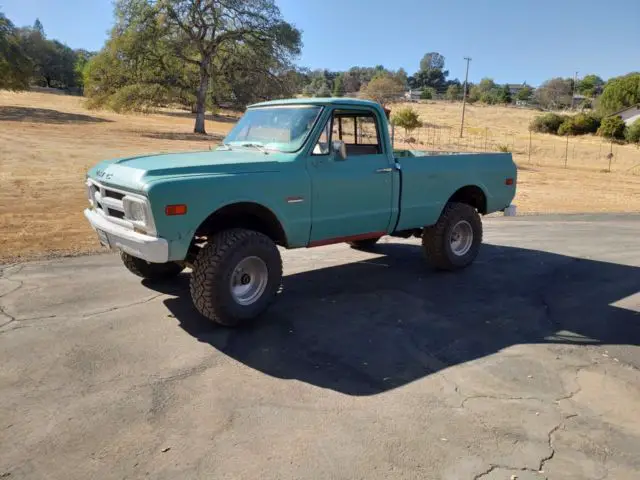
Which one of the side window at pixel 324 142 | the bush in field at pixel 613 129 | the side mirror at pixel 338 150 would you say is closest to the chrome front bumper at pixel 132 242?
the side window at pixel 324 142

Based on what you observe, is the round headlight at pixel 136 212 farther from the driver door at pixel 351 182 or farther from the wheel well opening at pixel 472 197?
the wheel well opening at pixel 472 197

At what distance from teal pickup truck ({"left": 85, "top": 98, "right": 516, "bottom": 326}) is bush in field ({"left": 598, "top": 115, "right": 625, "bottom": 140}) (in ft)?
173

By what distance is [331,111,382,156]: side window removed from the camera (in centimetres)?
626

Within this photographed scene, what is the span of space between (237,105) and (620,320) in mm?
33633

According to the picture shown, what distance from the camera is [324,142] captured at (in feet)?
18.3

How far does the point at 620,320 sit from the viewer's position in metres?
5.70

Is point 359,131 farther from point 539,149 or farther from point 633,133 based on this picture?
point 633,133

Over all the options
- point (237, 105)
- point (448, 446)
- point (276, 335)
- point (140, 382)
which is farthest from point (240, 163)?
point (237, 105)

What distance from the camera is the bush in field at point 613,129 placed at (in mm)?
52688

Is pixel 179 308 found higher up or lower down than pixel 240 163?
lower down

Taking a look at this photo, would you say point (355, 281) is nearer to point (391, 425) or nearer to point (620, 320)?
point (620, 320)

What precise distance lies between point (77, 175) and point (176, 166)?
1102 cm

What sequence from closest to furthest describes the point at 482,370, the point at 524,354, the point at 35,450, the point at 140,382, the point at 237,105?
the point at 35,450 → the point at 140,382 → the point at 482,370 → the point at 524,354 → the point at 237,105

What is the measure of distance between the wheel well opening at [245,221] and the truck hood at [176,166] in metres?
0.34
